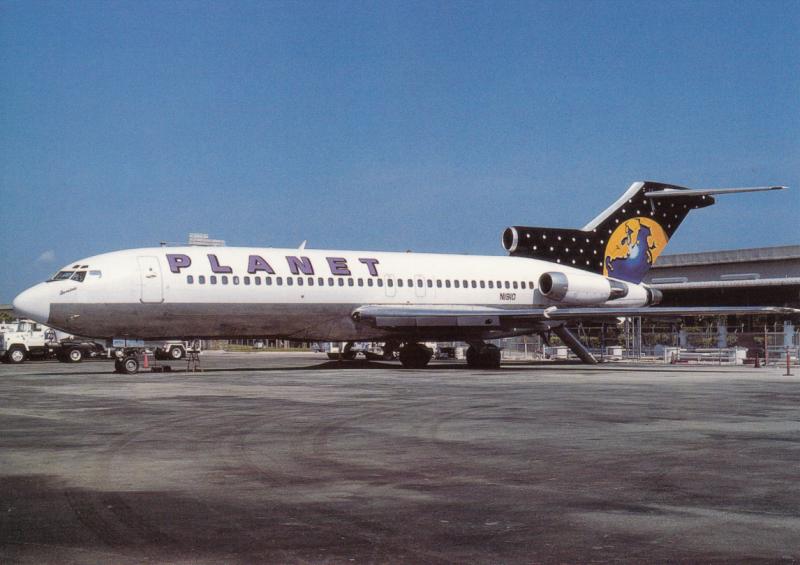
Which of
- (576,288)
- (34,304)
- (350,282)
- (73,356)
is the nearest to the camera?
(34,304)

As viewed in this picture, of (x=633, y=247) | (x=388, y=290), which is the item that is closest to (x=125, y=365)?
(x=388, y=290)

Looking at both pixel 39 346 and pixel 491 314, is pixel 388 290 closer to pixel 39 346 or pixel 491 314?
pixel 491 314

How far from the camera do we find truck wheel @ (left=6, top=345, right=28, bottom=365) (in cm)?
4797

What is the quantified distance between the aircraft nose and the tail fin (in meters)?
19.4

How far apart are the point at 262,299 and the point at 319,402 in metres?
12.9

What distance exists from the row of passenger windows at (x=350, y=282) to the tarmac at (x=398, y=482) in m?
11.9

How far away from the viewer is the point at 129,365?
2809cm

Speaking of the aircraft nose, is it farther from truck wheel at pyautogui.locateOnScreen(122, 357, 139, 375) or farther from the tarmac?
the tarmac

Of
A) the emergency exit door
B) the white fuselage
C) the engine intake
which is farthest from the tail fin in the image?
the emergency exit door

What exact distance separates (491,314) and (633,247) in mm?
10002

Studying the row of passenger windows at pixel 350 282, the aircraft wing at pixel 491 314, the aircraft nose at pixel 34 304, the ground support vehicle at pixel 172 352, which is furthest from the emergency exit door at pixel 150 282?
the ground support vehicle at pixel 172 352

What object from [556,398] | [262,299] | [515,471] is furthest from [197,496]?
[262,299]

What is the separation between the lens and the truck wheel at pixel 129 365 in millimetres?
28047

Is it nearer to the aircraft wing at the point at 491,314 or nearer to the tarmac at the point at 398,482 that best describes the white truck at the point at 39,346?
the aircraft wing at the point at 491,314
